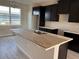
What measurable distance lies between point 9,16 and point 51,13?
361cm

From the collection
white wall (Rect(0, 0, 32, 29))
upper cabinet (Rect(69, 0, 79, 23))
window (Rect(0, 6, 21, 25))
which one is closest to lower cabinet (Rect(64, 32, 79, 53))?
upper cabinet (Rect(69, 0, 79, 23))

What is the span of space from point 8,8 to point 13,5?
0.48m

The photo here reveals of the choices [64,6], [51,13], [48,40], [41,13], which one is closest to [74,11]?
[64,6]

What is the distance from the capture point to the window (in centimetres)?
624

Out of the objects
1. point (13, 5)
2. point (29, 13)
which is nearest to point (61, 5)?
point (29, 13)

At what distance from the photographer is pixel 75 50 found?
3559 millimetres

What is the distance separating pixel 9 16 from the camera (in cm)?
658

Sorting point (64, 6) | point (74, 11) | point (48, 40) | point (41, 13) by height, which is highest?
point (64, 6)

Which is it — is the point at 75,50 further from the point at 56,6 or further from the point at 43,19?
the point at 43,19

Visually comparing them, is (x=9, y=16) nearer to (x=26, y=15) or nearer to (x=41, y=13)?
(x=26, y=15)

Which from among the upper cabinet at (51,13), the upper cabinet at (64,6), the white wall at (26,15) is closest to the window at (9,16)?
the white wall at (26,15)

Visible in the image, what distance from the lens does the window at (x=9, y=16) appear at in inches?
246

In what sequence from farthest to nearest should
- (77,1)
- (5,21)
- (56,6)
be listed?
(5,21)
(56,6)
(77,1)

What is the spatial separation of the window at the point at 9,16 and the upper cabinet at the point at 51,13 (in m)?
2.70
